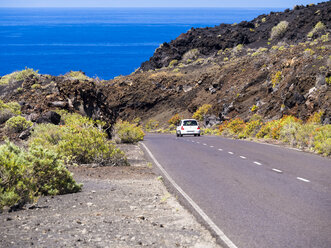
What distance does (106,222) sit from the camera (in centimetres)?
733

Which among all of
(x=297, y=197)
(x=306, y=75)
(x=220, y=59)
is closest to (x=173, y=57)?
(x=220, y=59)

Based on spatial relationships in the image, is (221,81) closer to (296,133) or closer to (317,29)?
(317,29)

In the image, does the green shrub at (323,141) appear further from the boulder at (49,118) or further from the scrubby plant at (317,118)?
the boulder at (49,118)

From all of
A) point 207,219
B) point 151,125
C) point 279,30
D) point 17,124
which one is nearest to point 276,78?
point 151,125

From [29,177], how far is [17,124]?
1642 cm

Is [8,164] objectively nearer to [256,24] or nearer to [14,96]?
[14,96]

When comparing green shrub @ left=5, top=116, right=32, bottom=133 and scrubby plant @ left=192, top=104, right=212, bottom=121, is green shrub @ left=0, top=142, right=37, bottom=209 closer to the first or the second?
green shrub @ left=5, top=116, right=32, bottom=133

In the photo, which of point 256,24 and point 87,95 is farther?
point 256,24

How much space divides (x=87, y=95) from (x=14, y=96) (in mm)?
20606

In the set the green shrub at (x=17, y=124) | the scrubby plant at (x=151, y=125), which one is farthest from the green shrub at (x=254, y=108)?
the green shrub at (x=17, y=124)

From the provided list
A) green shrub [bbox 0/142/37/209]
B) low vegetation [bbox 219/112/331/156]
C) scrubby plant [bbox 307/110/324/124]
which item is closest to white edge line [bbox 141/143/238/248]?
green shrub [bbox 0/142/37/209]

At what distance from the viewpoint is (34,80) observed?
165ft

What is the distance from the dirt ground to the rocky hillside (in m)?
18.5

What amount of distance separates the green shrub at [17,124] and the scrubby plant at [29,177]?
50.6ft
